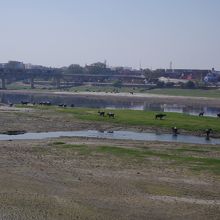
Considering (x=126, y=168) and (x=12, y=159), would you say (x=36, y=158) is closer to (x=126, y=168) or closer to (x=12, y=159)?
(x=12, y=159)

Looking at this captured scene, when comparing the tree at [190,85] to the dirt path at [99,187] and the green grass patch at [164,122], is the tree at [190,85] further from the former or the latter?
the dirt path at [99,187]

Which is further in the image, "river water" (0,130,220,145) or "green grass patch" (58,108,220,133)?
"green grass patch" (58,108,220,133)

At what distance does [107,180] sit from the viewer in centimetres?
2602

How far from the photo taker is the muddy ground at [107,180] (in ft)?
66.8

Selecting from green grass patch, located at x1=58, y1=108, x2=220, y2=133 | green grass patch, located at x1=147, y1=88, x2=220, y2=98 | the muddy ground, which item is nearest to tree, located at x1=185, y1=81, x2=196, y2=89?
green grass patch, located at x1=147, y1=88, x2=220, y2=98

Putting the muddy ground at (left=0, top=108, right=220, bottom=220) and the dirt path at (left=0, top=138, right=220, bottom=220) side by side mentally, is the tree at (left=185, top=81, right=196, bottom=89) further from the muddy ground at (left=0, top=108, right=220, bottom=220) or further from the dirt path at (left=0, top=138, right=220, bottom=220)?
the dirt path at (left=0, top=138, right=220, bottom=220)

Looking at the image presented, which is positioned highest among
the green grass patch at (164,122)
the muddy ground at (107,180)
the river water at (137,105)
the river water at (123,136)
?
the muddy ground at (107,180)

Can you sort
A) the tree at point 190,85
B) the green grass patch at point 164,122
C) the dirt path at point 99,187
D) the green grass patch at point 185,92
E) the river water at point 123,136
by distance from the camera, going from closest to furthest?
the dirt path at point 99,187
the river water at point 123,136
the green grass patch at point 164,122
the green grass patch at point 185,92
the tree at point 190,85

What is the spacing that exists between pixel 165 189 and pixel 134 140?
2061 centimetres

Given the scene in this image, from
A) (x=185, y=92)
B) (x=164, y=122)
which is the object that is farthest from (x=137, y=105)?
(x=164, y=122)

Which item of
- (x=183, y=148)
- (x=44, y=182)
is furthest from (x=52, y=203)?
(x=183, y=148)

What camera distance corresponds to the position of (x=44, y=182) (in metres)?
25.0

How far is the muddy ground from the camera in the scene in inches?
802

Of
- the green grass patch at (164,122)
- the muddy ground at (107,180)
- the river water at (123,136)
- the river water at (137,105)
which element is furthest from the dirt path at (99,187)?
the river water at (137,105)
